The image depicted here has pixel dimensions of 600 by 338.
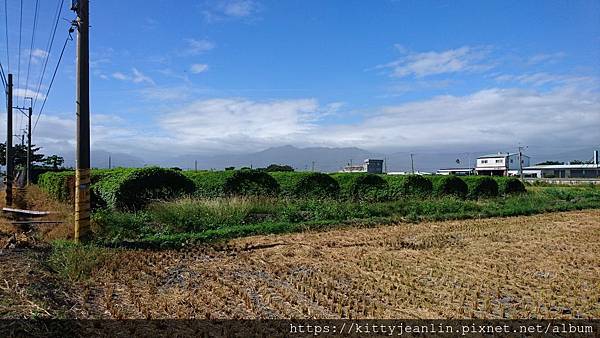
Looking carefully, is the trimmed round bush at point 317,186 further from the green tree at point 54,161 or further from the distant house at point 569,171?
the distant house at point 569,171

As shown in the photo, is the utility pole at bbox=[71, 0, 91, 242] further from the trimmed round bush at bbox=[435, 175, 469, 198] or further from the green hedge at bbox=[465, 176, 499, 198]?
the green hedge at bbox=[465, 176, 499, 198]

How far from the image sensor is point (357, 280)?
6578 mm

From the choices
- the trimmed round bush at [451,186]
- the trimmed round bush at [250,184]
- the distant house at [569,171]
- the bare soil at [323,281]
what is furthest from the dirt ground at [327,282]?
the distant house at [569,171]

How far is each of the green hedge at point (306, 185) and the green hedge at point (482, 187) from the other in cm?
930

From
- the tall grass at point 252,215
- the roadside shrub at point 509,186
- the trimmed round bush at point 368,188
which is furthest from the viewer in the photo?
the roadside shrub at point 509,186

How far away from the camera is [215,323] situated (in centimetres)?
458

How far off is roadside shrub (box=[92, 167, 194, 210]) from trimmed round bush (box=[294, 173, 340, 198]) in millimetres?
4799

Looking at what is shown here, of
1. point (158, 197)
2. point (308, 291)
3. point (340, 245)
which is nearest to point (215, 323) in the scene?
point (308, 291)

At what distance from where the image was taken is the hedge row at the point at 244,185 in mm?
15430

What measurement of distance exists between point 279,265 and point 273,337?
11.5 feet

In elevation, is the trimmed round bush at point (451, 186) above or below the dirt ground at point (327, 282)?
above

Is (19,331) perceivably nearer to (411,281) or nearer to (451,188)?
(411,281)

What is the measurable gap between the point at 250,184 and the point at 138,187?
453 cm

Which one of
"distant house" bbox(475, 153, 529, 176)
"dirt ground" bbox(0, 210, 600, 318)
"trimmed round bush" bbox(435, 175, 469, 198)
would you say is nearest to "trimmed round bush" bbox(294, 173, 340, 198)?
"trimmed round bush" bbox(435, 175, 469, 198)
